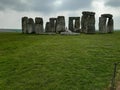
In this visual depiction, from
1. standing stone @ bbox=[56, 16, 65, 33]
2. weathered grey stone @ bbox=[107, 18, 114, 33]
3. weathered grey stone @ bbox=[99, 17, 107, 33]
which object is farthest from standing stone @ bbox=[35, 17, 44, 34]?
weathered grey stone @ bbox=[107, 18, 114, 33]

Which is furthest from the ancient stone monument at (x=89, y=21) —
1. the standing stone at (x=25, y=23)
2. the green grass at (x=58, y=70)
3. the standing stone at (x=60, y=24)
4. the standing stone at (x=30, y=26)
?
the green grass at (x=58, y=70)

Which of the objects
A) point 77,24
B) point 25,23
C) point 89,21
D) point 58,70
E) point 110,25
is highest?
point 89,21

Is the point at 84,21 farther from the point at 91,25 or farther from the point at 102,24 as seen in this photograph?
the point at 102,24

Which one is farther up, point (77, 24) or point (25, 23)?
point (25, 23)

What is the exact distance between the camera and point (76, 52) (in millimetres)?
17516

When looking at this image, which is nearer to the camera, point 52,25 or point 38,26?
point 38,26

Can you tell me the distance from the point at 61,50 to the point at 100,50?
9.32 ft

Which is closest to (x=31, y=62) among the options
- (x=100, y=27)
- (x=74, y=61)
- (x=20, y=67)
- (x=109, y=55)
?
(x=20, y=67)

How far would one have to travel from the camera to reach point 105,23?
3878 cm

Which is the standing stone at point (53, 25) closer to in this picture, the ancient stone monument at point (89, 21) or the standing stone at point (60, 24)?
the standing stone at point (60, 24)

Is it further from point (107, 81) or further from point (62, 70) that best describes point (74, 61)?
point (107, 81)

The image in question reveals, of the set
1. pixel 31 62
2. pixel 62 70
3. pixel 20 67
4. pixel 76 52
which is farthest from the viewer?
pixel 76 52

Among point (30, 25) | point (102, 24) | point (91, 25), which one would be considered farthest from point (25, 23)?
point (102, 24)

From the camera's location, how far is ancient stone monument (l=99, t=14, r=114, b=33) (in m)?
38.2
